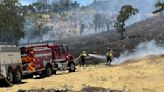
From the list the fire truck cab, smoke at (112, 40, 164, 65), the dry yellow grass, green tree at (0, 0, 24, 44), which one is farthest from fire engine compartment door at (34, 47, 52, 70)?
green tree at (0, 0, 24, 44)

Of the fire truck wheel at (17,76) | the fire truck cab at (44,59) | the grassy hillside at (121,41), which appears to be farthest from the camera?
the grassy hillside at (121,41)

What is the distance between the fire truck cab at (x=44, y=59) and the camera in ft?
117

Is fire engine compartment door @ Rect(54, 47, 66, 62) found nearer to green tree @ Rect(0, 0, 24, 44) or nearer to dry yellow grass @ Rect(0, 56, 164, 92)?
dry yellow grass @ Rect(0, 56, 164, 92)

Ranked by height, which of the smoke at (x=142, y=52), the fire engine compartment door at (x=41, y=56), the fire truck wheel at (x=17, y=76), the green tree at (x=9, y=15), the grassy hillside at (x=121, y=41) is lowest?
the grassy hillside at (x=121, y=41)

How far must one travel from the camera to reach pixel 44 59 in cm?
3753

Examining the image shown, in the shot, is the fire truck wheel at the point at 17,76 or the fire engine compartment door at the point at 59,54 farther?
the fire engine compartment door at the point at 59,54

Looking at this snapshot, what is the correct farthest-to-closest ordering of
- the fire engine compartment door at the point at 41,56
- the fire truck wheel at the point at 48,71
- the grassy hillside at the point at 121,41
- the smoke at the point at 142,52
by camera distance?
1. the grassy hillside at the point at 121,41
2. the smoke at the point at 142,52
3. the fire truck wheel at the point at 48,71
4. the fire engine compartment door at the point at 41,56

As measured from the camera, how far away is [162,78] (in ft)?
99.6

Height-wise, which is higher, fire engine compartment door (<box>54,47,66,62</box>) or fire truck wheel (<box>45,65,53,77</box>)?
fire engine compartment door (<box>54,47,66,62</box>)

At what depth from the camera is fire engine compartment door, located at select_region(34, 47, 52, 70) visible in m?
36.2

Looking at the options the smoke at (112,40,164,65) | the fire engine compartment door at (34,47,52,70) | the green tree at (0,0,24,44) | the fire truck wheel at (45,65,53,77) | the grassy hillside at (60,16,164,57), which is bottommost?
the grassy hillside at (60,16,164,57)

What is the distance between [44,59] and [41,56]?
2.30 ft

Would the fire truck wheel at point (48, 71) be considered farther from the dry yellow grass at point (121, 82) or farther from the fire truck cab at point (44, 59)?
the dry yellow grass at point (121, 82)

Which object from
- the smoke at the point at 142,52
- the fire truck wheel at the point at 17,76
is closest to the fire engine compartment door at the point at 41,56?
the fire truck wheel at the point at 17,76
